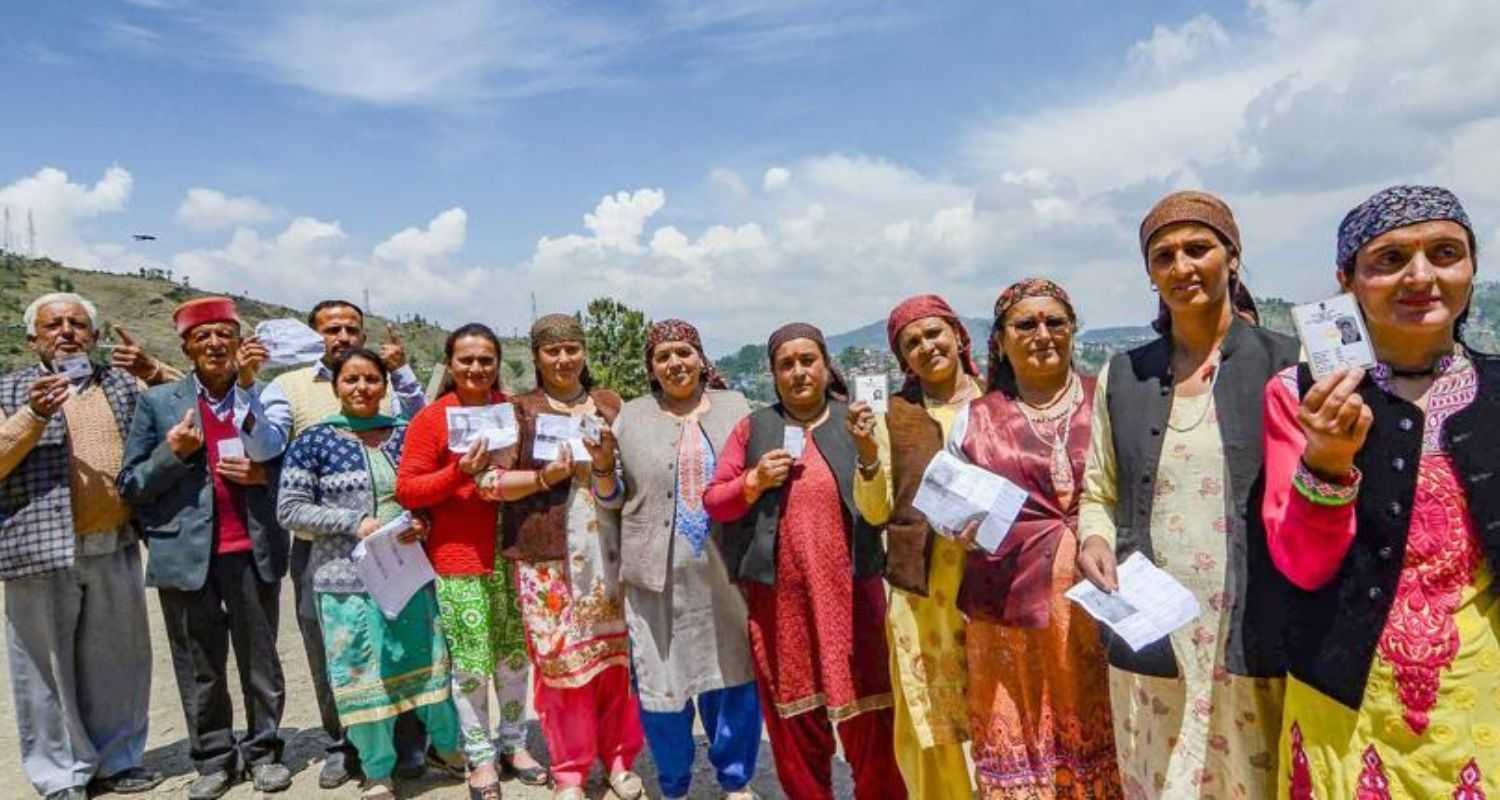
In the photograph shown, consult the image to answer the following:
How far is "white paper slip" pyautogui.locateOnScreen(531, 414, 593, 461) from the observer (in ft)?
13.9

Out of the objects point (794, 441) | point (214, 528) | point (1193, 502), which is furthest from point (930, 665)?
point (214, 528)

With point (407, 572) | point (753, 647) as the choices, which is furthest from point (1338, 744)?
point (407, 572)

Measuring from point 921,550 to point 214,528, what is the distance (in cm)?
389

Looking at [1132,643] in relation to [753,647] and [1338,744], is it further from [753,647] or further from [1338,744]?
[753,647]

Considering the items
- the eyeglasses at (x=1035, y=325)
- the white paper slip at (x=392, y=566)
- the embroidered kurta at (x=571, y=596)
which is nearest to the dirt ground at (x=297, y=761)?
the embroidered kurta at (x=571, y=596)

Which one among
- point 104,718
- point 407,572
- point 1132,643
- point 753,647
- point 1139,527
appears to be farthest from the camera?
point 104,718

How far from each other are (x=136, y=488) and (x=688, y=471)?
2989mm

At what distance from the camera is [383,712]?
4.62 metres

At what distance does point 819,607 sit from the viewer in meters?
3.83

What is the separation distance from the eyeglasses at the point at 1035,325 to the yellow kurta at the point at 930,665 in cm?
52

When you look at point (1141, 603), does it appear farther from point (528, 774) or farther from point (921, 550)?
point (528, 774)

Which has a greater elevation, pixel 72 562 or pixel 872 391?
pixel 872 391

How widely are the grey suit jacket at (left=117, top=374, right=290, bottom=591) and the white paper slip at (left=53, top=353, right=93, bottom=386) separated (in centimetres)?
30

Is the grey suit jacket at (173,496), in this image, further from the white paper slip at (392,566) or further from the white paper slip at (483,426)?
the white paper slip at (483,426)
